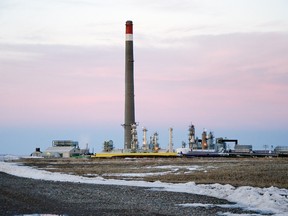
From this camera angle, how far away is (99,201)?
20109mm

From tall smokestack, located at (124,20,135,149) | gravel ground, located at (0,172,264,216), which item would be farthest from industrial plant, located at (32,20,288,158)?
gravel ground, located at (0,172,264,216)

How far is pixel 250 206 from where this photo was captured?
18312 mm

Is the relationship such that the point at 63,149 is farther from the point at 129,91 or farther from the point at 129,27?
the point at 129,27

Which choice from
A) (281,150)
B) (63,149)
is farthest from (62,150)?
(281,150)

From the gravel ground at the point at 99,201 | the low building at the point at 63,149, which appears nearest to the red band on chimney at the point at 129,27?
the low building at the point at 63,149

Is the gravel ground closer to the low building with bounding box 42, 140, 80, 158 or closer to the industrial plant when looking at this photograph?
the industrial plant

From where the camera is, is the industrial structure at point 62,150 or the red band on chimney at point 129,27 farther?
the industrial structure at point 62,150

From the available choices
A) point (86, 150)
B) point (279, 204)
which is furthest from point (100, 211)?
point (86, 150)

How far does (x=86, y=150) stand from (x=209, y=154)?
3598cm

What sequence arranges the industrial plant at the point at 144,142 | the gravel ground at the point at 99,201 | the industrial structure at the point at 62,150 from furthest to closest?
1. the industrial structure at the point at 62,150
2. the industrial plant at the point at 144,142
3. the gravel ground at the point at 99,201

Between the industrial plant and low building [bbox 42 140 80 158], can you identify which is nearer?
the industrial plant

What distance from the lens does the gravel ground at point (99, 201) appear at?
16.9 metres

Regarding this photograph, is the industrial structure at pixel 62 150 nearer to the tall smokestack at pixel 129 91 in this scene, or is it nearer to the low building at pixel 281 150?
the tall smokestack at pixel 129 91

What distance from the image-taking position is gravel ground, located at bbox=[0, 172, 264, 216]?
16.9 metres
